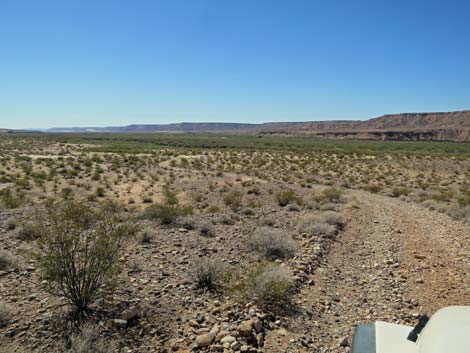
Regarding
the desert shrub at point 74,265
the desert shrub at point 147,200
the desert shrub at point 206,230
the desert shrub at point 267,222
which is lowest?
the desert shrub at point 147,200

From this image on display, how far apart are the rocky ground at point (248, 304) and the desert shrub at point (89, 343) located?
0.79 ft

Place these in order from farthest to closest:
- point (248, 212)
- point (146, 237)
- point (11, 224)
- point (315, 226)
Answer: point (248, 212)
point (315, 226)
point (11, 224)
point (146, 237)

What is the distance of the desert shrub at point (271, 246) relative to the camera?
27.8 feet

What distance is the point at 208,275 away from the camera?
655 cm

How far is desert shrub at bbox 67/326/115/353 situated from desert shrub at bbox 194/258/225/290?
2243 millimetres

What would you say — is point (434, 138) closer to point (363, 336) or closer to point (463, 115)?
point (463, 115)

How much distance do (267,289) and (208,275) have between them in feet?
4.27

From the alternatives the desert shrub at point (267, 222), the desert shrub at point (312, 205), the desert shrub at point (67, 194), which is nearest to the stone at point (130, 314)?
the desert shrub at point (267, 222)

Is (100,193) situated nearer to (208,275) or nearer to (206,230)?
(206,230)

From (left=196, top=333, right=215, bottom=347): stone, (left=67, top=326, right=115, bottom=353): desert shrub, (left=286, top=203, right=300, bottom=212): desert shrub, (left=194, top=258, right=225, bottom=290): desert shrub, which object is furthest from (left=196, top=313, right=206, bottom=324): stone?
(left=286, top=203, right=300, bottom=212): desert shrub

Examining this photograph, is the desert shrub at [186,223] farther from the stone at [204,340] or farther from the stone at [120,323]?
the stone at [204,340]

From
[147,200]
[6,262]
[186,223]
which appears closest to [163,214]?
[186,223]

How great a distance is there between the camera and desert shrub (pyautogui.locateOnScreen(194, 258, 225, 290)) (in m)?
6.49

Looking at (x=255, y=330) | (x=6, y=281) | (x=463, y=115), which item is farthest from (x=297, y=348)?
(x=463, y=115)
